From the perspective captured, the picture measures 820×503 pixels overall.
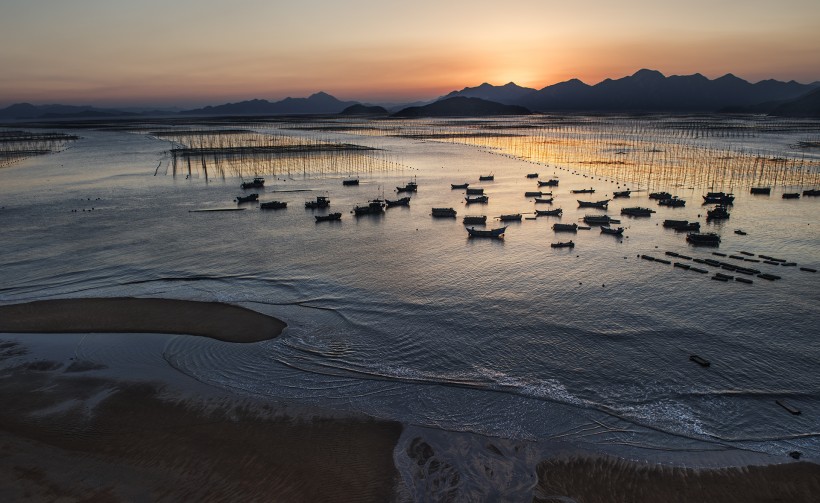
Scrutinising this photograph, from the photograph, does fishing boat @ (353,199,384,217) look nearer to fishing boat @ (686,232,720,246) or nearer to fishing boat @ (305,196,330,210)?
fishing boat @ (305,196,330,210)

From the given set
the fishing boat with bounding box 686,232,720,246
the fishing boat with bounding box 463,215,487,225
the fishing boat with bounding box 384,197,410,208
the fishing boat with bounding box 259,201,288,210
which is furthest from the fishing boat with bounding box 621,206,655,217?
the fishing boat with bounding box 259,201,288,210

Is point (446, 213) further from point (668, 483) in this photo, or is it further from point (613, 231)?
point (668, 483)

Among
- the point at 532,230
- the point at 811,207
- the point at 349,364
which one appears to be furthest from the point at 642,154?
the point at 349,364

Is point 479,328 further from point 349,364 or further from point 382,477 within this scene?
point 382,477

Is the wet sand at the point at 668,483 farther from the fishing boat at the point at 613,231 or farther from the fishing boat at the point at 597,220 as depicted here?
the fishing boat at the point at 597,220

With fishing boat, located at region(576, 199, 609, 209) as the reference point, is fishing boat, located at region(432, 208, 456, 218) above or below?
below

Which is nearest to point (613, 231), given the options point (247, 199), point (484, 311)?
point (484, 311)
